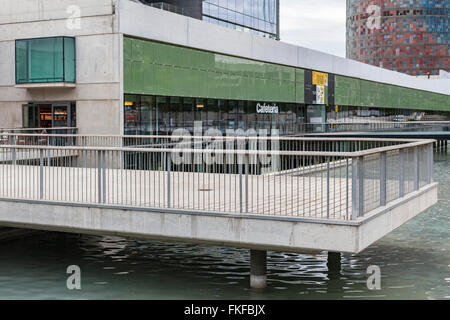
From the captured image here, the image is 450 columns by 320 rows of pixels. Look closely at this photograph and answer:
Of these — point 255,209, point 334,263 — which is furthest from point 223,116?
point 255,209

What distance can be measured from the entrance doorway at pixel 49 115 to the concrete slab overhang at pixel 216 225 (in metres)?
18.2

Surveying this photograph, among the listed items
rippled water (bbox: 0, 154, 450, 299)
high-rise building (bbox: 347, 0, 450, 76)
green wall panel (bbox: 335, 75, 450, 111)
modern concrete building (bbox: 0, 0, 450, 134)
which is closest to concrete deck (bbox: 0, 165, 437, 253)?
rippled water (bbox: 0, 154, 450, 299)

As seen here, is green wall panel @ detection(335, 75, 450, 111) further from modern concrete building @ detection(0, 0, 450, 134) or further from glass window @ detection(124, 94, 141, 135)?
glass window @ detection(124, 94, 141, 135)

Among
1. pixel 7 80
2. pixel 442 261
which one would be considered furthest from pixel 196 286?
pixel 7 80

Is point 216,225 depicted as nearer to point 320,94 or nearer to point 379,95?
point 320,94

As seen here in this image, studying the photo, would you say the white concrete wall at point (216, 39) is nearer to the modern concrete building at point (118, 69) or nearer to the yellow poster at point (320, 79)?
the modern concrete building at point (118, 69)

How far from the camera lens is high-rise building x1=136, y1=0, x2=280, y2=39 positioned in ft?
201

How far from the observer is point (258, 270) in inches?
544

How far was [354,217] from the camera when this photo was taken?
11125 mm

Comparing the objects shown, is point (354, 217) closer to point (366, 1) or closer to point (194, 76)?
point (194, 76)

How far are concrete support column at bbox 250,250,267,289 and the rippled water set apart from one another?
0.18m

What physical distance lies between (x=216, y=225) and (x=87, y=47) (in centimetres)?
2088
